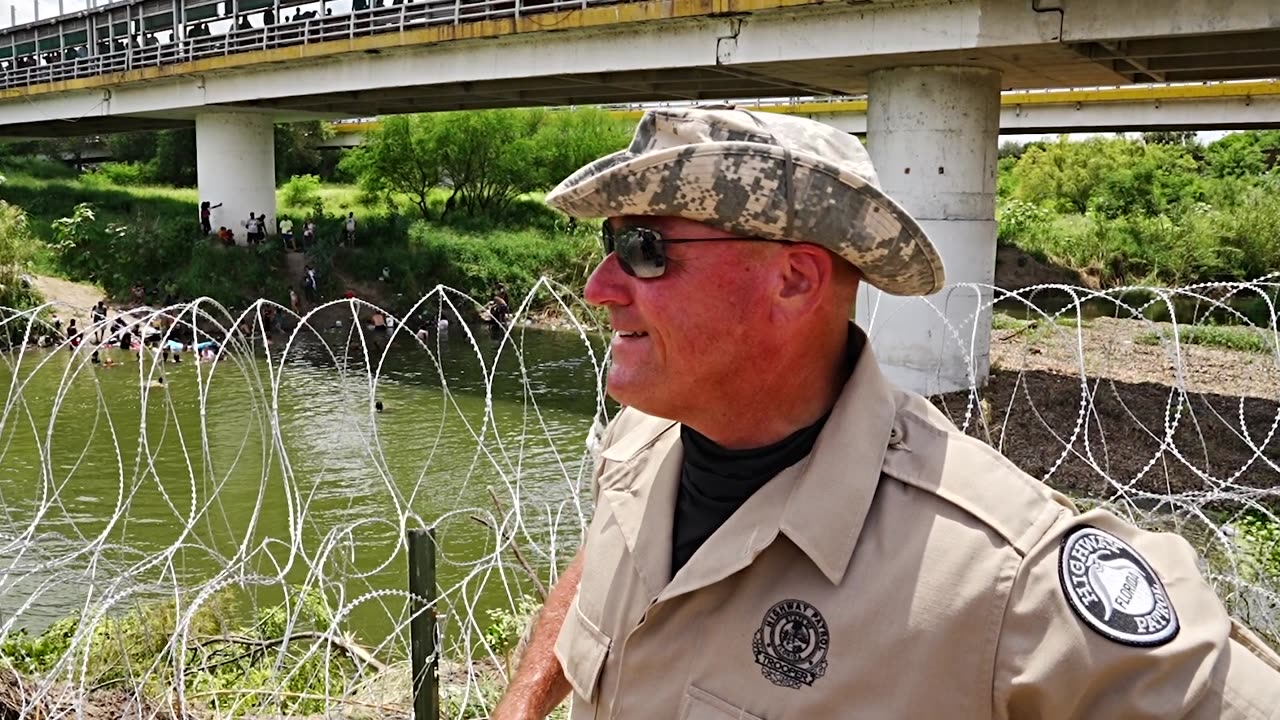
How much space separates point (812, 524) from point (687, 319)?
0.37 meters

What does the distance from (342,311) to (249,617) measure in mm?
18973

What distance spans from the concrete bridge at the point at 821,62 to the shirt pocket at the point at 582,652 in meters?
4.78

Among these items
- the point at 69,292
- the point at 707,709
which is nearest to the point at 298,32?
the point at 69,292

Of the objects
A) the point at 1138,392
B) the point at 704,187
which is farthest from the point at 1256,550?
the point at 1138,392

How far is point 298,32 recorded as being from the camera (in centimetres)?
2238

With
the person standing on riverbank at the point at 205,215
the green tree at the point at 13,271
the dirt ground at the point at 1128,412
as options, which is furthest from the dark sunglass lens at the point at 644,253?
the person standing on riverbank at the point at 205,215

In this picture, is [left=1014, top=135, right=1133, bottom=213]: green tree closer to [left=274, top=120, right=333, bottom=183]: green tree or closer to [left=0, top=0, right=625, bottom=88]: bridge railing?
[left=0, top=0, right=625, bottom=88]: bridge railing

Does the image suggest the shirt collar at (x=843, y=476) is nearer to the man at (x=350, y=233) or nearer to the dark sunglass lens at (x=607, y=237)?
the dark sunglass lens at (x=607, y=237)

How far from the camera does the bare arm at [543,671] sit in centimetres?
215

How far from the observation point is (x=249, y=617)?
7395 millimetres

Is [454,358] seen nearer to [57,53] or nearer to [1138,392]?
[1138,392]

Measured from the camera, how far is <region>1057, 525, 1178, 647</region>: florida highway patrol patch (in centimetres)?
131

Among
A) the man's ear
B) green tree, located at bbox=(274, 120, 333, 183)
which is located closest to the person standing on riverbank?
green tree, located at bbox=(274, 120, 333, 183)

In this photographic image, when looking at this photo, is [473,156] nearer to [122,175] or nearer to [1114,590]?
[122,175]
